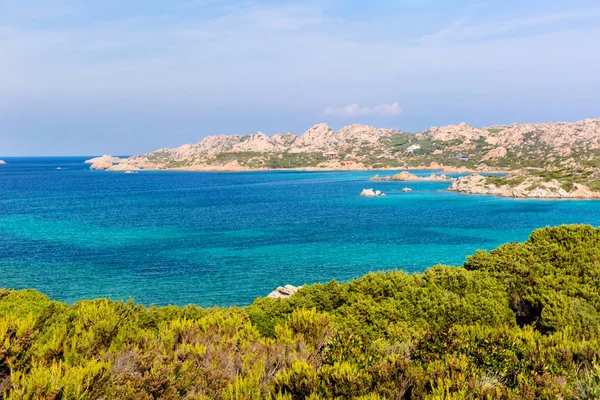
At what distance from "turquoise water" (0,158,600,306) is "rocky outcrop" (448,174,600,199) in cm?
759

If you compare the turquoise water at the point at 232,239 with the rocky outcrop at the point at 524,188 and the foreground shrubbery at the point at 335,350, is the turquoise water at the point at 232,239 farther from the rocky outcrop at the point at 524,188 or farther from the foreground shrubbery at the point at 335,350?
the foreground shrubbery at the point at 335,350

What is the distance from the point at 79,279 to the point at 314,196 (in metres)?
77.0

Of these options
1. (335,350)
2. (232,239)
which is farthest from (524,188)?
(335,350)

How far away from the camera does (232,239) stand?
5416 centimetres

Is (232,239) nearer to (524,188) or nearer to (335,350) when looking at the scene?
(335,350)

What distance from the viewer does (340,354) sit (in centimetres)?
956

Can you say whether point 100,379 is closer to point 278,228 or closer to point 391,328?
point 391,328

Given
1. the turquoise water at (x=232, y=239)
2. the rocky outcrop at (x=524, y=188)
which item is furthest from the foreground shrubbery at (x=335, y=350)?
the rocky outcrop at (x=524, y=188)

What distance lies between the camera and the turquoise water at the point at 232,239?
35219 millimetres

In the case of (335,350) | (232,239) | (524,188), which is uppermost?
(335,350)

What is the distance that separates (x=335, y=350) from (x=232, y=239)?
148 ft

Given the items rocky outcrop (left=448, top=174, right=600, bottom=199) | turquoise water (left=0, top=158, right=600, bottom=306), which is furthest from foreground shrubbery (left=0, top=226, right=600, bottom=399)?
rocky outcrop (left=448, top=174, right=600, bottom=199)

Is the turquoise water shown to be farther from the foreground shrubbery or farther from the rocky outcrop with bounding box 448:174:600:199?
the foreground shrubbery

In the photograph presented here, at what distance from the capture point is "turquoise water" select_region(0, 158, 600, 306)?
3522cm
